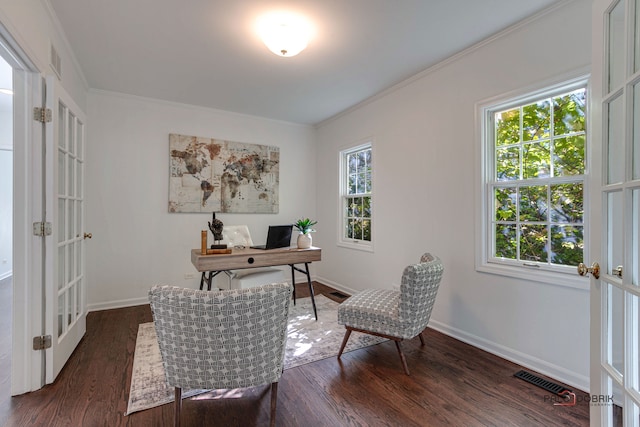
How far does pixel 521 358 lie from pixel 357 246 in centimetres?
218

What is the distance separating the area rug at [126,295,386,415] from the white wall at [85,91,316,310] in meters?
0.96

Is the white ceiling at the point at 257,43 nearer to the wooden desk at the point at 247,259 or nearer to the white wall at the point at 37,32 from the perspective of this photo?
the white wall at the point at 37,32

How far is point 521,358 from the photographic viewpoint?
2.25m

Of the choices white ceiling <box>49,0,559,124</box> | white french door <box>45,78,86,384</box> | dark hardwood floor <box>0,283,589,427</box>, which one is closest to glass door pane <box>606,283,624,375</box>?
dark hardwood floor <box>0,283,589,427</box>

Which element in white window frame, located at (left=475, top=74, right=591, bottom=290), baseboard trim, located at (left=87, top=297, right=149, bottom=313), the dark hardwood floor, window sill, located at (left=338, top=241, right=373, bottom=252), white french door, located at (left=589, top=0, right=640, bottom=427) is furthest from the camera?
window sill, located at (left=338, top=241, right=373, bottom=252)

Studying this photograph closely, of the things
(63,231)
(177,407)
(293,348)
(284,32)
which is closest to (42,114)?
(63,231)

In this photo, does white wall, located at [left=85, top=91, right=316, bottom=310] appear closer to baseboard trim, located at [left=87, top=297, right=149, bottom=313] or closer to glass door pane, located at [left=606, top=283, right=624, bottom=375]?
baseboard trim, located at [left=87, top=297, right=149, bottom=313]

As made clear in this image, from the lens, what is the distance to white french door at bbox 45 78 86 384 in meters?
1.96

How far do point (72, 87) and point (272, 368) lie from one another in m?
3.11

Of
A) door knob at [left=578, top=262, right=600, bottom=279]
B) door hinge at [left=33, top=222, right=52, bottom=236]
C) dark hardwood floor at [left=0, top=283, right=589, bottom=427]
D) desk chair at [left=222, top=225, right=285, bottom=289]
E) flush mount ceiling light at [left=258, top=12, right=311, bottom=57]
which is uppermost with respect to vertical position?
flush mount ceiling light at [left=258, top=12, right=311, bottom=57]

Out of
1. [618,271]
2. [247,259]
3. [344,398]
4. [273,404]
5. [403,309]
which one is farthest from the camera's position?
[247,259]

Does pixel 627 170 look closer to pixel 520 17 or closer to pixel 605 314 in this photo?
pixel 605 314

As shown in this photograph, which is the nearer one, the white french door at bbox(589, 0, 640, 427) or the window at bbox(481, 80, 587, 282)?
the white french door at bbox(589, 0, 640, 427)

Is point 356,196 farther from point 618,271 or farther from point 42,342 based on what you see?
point 42,342
